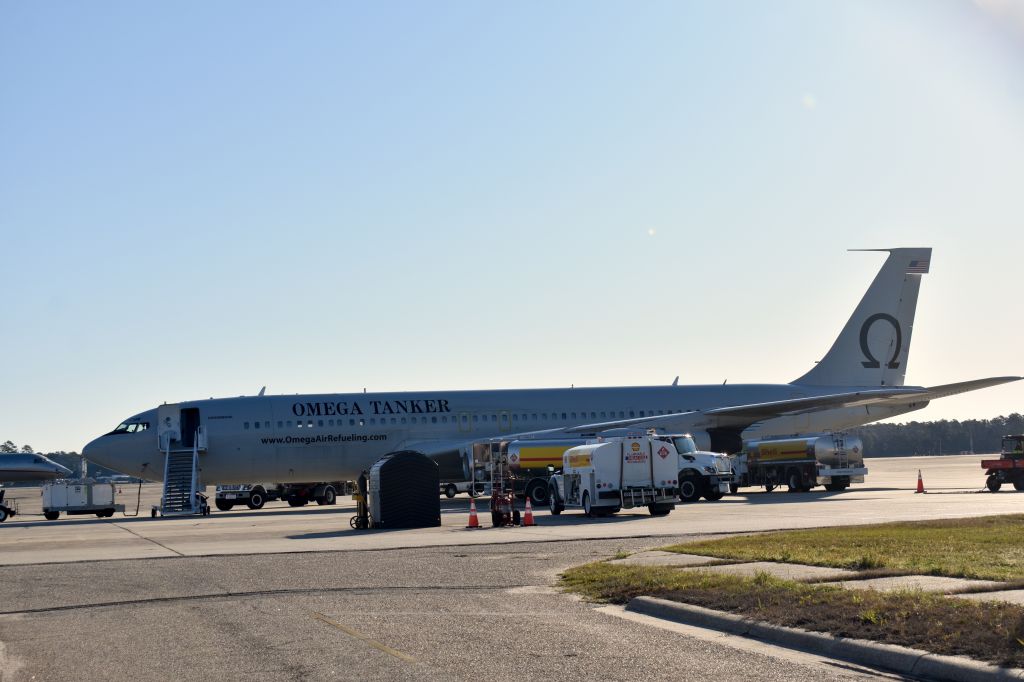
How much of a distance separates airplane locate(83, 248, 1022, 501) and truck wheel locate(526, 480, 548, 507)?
499 centimetres

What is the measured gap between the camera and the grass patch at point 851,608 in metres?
9.98

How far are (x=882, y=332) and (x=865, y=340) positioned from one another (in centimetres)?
82

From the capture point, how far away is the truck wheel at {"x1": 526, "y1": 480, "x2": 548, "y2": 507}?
40.5 m

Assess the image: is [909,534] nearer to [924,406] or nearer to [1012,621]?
[1012,621]

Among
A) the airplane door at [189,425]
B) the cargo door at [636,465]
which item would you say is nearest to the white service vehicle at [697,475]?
the cargo door at [636,465]

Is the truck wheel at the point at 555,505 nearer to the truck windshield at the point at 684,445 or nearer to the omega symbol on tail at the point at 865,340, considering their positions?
the truck windshield at the point at 684,445

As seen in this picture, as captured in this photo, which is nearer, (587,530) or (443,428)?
(587,530)

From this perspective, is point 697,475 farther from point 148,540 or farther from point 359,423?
point 148,540

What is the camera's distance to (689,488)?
40469mm

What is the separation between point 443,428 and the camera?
48500mm

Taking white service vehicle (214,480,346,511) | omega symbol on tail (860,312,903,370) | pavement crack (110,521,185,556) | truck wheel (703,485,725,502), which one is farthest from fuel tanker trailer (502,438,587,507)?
omega symbol on tail (860,312,903,370)

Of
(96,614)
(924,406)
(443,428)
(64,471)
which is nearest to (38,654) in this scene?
(96,614)

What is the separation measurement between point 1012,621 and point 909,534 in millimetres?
10467

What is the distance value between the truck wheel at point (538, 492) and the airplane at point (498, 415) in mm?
4988
